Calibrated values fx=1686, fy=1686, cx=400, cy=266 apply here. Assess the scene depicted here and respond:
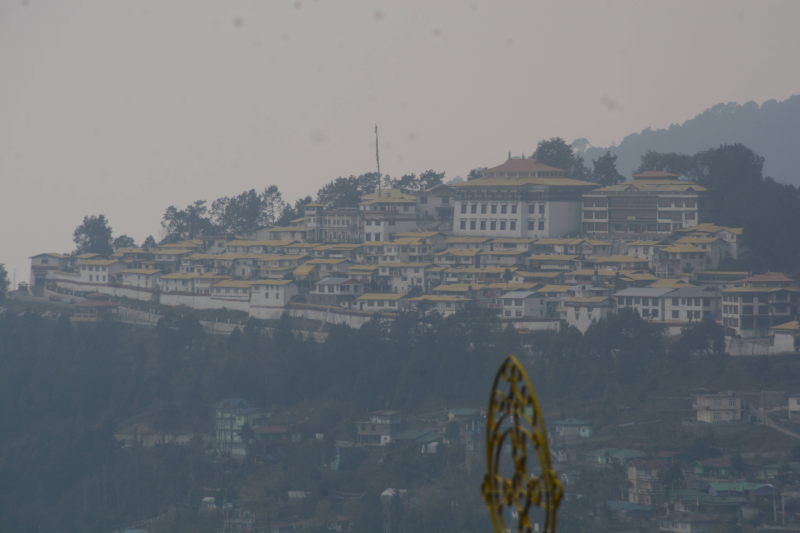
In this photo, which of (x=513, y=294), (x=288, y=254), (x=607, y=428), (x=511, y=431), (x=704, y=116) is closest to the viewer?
(x=511, y=431)

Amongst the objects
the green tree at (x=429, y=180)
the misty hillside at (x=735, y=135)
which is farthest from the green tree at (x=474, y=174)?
the misty hillside at (x=735, y=135)

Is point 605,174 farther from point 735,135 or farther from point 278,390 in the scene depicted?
point 735,135

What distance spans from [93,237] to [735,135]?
123ft

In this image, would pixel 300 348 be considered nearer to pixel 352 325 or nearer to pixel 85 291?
pixel 352 325

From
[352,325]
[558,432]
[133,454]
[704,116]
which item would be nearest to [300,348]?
[352,325]

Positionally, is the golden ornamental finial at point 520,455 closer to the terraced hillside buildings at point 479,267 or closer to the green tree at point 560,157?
the terraced hillside buildings at point 479,267

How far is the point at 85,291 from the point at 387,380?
27.5 feet

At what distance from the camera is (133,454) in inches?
1099

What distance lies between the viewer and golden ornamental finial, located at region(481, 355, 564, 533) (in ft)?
10.5

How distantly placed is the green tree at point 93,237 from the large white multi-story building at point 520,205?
8693 mm

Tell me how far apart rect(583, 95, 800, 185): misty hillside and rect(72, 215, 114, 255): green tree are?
2977cm

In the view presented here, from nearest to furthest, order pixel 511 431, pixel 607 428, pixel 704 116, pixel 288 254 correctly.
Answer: pixel 511 431 → pixel 607 428 → pixel 288 254 → pixel 704 116

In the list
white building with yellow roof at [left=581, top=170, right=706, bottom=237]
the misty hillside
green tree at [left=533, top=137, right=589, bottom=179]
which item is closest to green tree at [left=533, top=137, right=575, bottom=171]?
green tree at [left=533, top=137, right=589, bottom=179]

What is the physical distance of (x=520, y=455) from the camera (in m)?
3.31
